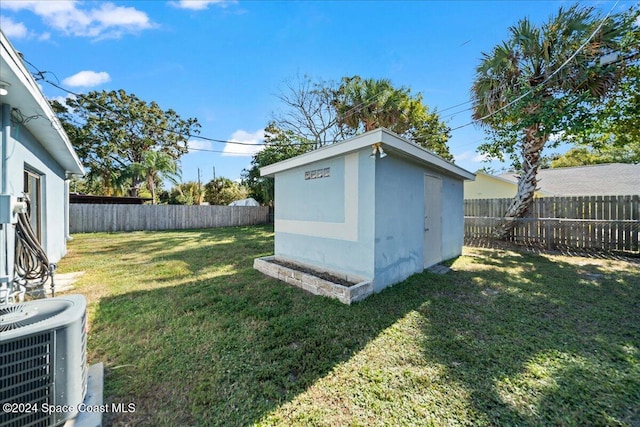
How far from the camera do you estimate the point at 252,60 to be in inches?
359

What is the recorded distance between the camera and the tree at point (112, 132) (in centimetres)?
1692

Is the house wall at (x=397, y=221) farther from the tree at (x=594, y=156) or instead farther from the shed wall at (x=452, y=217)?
the tree at (x=594, y=156)

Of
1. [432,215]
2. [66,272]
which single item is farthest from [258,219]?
[432,215]

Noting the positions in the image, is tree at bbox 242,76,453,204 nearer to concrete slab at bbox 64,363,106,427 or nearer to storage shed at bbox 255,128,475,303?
storage shed at bbox 255,128,475,303

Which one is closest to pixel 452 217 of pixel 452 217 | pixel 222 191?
pixel 452 217

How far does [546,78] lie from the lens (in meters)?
6.37

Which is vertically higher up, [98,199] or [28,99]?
[28,99]

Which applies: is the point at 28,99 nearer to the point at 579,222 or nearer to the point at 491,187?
the point at 579,222

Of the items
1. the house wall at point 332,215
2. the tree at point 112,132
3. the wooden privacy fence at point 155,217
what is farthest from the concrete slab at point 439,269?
the tree at point 112,132

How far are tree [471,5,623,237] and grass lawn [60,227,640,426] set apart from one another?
3886mm

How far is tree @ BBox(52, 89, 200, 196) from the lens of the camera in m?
16.9

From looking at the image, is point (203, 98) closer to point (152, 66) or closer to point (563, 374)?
point (152, 66)

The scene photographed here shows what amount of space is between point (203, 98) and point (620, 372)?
1320 cm

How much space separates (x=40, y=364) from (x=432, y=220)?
5.75m
